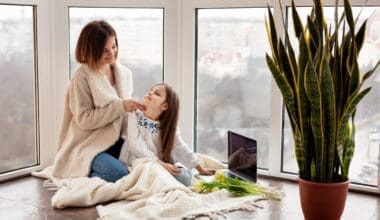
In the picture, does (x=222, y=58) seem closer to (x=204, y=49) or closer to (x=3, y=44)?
(x=204, y=49)

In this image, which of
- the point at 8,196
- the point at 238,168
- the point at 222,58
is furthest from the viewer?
the point at 222,58

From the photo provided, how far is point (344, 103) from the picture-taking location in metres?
2.46

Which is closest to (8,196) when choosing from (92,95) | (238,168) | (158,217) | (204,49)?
(92,95)

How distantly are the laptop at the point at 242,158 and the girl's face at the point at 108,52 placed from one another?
0.80 m

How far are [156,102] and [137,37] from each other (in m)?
0.70

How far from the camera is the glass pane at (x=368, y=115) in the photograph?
313 centimetres

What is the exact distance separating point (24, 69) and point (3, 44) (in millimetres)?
215

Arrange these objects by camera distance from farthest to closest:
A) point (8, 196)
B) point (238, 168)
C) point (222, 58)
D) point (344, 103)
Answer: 1. point (222, 58)
2. point (238, 168)
3. point (8, 196)
4. point (344, 103)

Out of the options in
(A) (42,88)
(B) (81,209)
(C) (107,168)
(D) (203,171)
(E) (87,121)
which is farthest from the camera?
(A) (42,88)

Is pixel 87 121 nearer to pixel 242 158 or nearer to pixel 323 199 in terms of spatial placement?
pixel 242 158

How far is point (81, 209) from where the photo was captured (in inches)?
110

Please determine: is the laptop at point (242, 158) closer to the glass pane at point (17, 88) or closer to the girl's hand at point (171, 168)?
the girl's hand at point (171, 168)

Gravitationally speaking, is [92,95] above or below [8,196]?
above

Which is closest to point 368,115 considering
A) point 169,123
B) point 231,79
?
point 231,79
